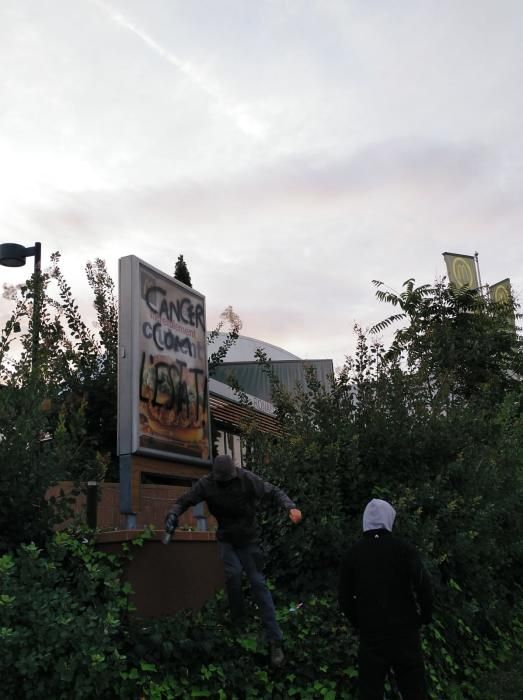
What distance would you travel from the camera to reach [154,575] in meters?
A: 7.26

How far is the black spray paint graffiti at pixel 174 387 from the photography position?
8.64 m

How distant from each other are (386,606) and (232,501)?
2.29 metres

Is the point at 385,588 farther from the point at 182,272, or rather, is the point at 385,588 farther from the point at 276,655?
the point at 182,272

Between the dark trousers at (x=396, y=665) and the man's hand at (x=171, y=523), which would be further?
the man's hand at (x=171, y=523)

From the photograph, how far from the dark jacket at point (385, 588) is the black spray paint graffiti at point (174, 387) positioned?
3.73 meters

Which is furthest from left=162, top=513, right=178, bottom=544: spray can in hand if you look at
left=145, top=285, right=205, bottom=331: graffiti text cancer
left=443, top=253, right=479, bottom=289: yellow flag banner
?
left=443, top=253, right=479, bottom=289: yellow flag banner

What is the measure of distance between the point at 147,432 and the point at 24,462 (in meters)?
1.86

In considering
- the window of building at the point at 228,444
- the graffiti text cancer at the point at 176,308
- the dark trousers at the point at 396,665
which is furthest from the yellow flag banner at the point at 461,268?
the dark trousers at the point at 396,665

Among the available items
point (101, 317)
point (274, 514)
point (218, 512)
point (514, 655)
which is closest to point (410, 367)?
point (274, 514)

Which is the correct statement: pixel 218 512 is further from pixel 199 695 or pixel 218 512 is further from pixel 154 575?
pixel 199 695

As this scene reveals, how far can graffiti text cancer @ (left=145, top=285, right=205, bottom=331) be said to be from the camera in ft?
29.8

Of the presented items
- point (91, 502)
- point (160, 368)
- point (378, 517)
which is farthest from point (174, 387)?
point (378, 517)

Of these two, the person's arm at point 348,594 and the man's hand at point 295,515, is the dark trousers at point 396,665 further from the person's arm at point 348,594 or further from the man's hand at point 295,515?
the man's hand at point 295,515

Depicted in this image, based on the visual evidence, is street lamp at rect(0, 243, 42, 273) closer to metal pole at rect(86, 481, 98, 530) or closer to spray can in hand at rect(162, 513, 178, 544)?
metal pole at rect(86, 481, 98, 530)
